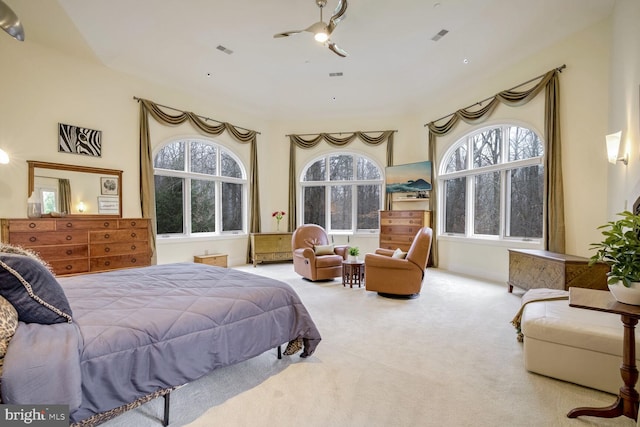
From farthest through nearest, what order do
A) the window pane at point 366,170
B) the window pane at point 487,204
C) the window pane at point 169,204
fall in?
the window pane at point 366,170 → the window pane at point 169,204 → the window pane at point 487,204

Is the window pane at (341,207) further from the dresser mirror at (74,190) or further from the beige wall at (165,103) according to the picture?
the dresser mirror at (74,190)

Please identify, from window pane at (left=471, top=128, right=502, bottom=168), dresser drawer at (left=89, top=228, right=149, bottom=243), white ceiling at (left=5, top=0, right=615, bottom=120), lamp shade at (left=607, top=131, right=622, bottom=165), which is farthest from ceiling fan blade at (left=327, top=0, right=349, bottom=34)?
dresser drawer at (left=89, top=228, right=149, bottom=243)

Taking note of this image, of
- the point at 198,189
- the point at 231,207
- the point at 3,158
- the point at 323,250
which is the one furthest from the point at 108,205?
the point at 323,250

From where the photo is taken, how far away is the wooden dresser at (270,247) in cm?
681

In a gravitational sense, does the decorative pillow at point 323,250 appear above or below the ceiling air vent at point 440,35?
below

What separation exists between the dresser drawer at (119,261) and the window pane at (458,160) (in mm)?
6212

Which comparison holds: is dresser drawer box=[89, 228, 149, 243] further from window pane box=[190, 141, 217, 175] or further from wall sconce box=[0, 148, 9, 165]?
window pane box=[190, 141, 217, 175]

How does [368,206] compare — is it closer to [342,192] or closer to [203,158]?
[342,192]

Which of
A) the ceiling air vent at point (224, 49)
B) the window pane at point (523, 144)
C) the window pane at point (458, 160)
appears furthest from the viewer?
the window pane at point (458, 160)

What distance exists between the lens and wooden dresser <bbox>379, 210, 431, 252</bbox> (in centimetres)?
639

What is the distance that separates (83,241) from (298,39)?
437cm

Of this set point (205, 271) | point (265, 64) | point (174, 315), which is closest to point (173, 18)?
point (265, 64)

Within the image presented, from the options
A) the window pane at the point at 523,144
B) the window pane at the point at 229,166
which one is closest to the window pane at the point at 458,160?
the window pane at the point at 523,144

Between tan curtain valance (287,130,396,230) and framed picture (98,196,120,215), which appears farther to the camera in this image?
tan curtain valance (287,130,396,230)
